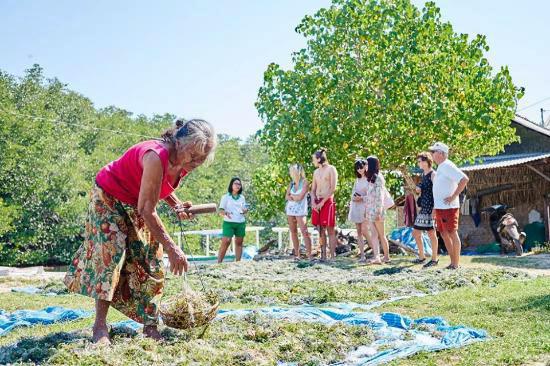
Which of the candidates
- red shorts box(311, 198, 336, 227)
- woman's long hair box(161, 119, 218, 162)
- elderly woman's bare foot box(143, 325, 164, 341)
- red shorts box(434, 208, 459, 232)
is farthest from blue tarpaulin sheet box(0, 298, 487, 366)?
red shorts box(311, 198, 336, 227)

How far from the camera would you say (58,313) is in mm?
5992

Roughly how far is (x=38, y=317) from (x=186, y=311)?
201 cm

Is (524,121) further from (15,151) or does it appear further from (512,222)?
(15,151)

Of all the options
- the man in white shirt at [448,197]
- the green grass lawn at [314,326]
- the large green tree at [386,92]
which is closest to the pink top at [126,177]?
the green grass lawn at [314,326]

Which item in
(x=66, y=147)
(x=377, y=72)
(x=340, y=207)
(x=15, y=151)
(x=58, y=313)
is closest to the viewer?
(x=58, y=313)

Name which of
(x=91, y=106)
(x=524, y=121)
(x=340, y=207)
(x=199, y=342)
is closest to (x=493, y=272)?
(x=199, y=342)

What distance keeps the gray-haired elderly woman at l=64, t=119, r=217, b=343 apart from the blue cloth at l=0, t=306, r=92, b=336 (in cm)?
147

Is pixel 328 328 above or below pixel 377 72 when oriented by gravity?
below

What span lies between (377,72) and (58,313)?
9.79 meters

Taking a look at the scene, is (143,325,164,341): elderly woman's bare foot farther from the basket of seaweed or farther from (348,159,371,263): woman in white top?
(348,159,371,263): woman in white top

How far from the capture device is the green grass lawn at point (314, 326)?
156 inches

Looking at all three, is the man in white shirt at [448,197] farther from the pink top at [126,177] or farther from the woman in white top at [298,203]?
the pink top at [126,177]

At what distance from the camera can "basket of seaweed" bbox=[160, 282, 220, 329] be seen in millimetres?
4438

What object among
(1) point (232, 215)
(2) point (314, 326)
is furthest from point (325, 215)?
(2) point (314, 326)
